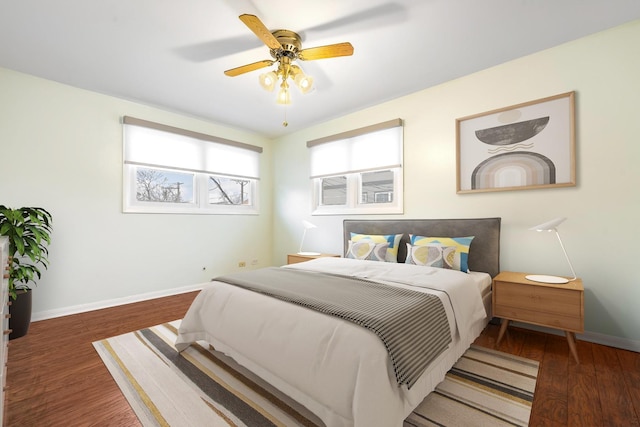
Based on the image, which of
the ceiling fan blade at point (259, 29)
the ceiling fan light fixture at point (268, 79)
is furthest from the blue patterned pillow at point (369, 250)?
the ceiling fan blade at point (259, 29)

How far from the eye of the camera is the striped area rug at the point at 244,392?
58.2 inches

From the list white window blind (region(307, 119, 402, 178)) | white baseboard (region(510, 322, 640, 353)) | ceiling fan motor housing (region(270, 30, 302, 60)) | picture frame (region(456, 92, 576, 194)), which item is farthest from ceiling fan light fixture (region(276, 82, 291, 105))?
white baseboard (region(510, 322, 640, 353))

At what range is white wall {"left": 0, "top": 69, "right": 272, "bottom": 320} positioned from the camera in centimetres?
285

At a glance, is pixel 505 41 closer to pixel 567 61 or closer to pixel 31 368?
pixel 567 61

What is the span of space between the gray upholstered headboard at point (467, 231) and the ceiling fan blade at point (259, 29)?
227 centimetres

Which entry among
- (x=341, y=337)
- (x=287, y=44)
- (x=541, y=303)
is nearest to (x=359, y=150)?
(x=287, y=44)

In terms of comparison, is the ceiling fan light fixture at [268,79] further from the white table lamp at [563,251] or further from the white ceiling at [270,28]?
the white table lamp at [563,251]

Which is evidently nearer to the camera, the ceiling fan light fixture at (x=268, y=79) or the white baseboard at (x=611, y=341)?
the white baseboard at (x=611, y=341)

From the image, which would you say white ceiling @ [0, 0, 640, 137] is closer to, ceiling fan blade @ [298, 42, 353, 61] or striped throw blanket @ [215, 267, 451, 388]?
ceiling fan blade @ [298, 42, 353, 61]

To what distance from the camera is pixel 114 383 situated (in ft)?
5.92

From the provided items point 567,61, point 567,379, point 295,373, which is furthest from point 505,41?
point 295,373

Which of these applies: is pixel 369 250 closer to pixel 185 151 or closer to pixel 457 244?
pixel 457 244

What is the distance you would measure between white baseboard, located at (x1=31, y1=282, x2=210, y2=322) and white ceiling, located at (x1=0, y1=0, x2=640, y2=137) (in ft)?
8.05

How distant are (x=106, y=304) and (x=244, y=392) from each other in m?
2.60
